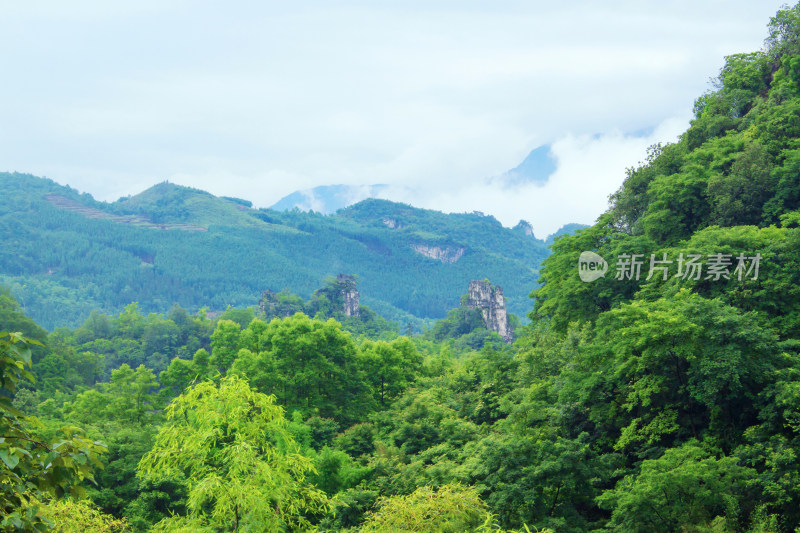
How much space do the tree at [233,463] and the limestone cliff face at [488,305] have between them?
91353mm

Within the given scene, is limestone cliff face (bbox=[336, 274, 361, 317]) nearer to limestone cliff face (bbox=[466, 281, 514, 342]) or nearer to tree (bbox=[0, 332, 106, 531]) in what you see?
limestone cliff face (bbox=[466, 281, 514, 342])

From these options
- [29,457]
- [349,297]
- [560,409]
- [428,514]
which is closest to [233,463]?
[428,514]

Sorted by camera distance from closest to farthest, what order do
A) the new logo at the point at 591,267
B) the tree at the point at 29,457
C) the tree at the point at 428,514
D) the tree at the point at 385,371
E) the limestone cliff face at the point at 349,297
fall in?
1. the tree at the point at 29,457
2. the tree at the point at 428,514
3. the new logo at the point at 591,267
4. the tree at the point at 385,371
5. the limestone cliff face at the point at 349,297

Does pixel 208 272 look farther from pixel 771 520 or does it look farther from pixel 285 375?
pixel 771 520

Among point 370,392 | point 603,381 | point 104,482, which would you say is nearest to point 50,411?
point 104,482

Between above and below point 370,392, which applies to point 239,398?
above

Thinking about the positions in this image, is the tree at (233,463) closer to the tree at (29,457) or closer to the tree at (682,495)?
the tree at (29,457)

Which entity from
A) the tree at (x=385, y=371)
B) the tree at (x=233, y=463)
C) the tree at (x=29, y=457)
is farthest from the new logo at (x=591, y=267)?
the tree at (x=29, y=457)

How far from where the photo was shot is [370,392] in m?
34.7

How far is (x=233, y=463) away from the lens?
11.9 meters

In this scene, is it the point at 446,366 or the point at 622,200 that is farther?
the point at 446,366

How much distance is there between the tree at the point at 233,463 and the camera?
38.3ft

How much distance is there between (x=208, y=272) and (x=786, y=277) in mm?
165540

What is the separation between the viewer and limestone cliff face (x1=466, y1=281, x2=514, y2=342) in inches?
4094
